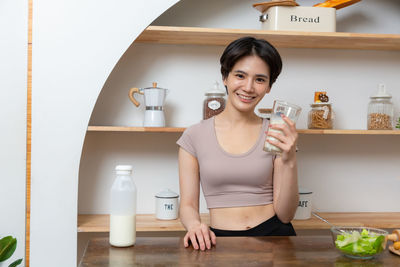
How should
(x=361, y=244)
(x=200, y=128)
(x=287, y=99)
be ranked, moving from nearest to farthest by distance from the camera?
(x=361, y=244)
(x=200, y=128)
(x=287, y=99)

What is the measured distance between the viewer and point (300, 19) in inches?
91.0

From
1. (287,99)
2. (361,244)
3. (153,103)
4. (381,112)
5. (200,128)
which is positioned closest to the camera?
(361,244)

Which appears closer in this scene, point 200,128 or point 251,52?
point 251,52

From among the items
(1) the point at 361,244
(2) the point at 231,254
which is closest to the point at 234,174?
(2) the point at 231,254

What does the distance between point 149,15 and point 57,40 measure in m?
0.47

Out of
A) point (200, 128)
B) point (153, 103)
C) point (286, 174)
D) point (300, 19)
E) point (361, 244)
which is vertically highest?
point (300, 19)

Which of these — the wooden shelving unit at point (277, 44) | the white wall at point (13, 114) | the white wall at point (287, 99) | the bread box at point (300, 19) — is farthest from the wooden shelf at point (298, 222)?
the bread box at point (300, 19)

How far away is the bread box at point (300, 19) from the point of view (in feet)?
7.53

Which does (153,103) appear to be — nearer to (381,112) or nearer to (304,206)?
(304,206)

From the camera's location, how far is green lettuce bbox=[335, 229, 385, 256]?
1150 millimetres

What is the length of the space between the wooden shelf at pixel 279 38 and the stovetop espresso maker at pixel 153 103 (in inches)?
10.9

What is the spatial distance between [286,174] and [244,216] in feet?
0.92

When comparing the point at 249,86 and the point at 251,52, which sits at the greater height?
the point at 251,52

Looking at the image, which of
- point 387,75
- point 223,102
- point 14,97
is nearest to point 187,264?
point 223,102
